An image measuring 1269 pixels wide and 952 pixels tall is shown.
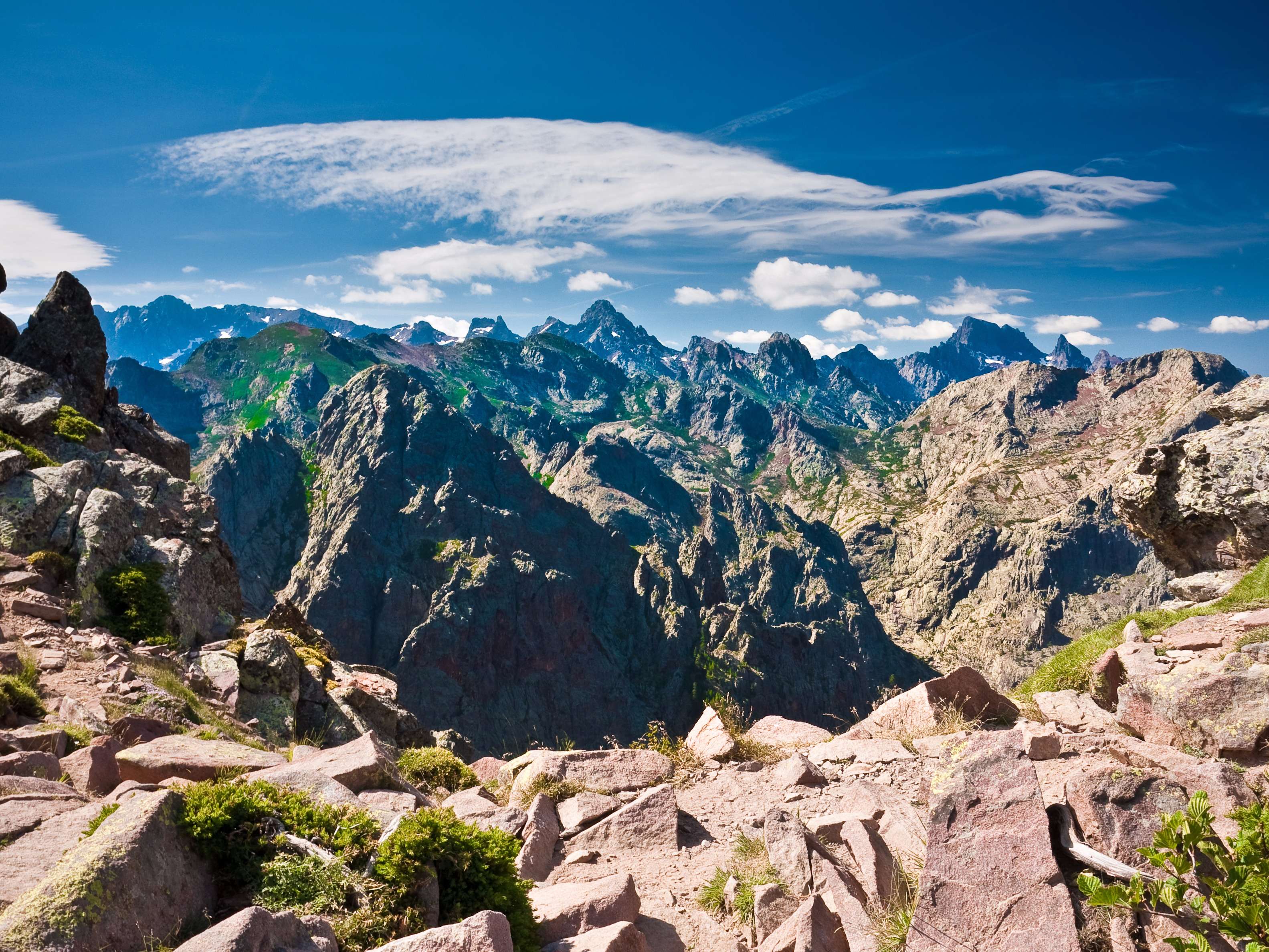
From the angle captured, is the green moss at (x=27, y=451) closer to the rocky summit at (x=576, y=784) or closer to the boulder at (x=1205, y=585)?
the rocky summit at (x=576, y=784)

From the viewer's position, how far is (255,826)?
8.37m

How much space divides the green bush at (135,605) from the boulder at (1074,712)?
24.1m

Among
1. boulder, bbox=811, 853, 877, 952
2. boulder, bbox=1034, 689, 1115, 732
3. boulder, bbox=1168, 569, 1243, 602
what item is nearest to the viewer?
boulder, bbox=811, 853, 877, 952

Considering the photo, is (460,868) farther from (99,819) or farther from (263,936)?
(99,819)

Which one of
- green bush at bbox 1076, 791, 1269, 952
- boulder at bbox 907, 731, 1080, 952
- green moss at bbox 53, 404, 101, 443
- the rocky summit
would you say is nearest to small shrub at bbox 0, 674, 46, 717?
the rocky summit

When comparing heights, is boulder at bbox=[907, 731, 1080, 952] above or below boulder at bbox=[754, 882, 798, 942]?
above

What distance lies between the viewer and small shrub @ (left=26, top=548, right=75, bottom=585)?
20391mm

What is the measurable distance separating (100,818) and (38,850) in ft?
2.19

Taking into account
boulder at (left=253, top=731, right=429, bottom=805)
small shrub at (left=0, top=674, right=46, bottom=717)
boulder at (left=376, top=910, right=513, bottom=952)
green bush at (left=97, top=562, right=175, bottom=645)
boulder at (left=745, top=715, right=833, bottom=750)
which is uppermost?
green bush at (left=97, top=562, right=175, bottom=645)

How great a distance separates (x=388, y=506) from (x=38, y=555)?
18533 cm

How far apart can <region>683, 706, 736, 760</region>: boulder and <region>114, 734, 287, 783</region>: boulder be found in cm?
896

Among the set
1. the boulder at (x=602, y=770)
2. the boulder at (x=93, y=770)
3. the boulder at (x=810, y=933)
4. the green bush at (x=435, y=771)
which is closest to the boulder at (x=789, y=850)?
the boulder at (x=810, y=933)

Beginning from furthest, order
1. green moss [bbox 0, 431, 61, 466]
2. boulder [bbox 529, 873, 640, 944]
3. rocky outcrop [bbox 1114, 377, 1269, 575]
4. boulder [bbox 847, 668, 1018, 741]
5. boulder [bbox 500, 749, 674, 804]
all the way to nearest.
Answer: green moss [bbox 0, 431, 61, 466]
rocky outcrop [bbox 1114, 377, 1269, 575]
boulder [bbox 847, 668, 1018, 741]
boulder [bbox 500, 749, 674, 804]
boulder [bbox 529, 873, 640, 944]

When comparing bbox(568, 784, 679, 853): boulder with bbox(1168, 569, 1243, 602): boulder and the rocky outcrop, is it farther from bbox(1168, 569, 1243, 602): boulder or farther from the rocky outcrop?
the rocky outcrop
